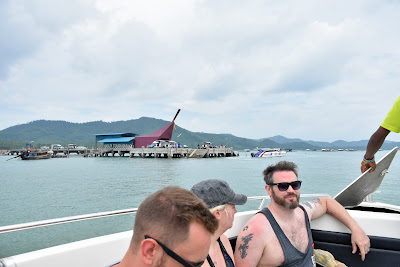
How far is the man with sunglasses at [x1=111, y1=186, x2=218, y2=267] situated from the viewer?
74 centimetres

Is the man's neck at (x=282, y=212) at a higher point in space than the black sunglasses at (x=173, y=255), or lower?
lower

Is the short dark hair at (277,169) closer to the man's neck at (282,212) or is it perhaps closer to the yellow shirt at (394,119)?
the man's neck at (282,212)

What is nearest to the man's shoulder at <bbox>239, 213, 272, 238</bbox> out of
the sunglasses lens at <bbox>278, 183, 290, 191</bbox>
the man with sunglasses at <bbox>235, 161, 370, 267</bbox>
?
the man with sunglasses at <bbox>235, 161, 370, 267</bbox>

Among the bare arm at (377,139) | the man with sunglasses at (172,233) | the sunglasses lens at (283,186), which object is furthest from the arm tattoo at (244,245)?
the man with sunglasses at (172,233)

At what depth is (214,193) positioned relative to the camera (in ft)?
5.53

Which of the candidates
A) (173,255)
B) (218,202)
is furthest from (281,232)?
(173,255)

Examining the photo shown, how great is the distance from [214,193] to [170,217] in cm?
96

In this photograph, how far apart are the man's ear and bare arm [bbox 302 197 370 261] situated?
7.33ft

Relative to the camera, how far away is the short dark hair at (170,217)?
74 centimetres

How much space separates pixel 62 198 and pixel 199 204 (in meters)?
20.1

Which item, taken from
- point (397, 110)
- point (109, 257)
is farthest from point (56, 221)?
point (397, 110)

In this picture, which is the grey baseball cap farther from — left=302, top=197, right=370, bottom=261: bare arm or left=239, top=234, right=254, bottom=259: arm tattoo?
left=302, top=197, right=370, bottom=261: bare arm

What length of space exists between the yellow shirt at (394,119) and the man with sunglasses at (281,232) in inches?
31.3

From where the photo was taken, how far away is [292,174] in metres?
2.35
